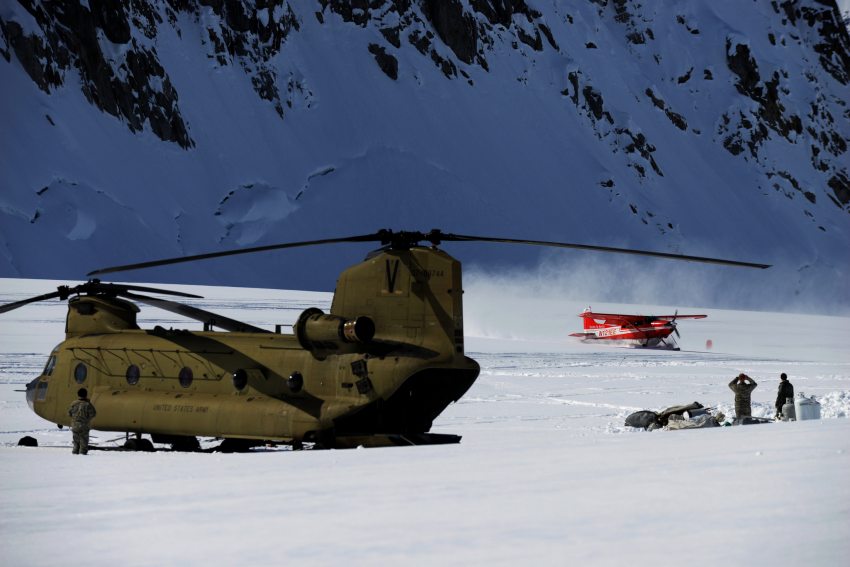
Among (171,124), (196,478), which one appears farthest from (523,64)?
(196,478)

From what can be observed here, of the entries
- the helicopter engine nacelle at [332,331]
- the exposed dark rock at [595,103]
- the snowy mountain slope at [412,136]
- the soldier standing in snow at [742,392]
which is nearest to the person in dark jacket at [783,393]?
the soldier standing in snow at [742,392]

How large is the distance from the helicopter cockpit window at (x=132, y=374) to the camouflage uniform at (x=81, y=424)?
179 cm

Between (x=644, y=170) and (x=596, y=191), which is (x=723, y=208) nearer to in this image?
(x=644, y=170)

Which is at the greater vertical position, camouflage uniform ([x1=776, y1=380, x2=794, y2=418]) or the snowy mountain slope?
the snowy mountain slope

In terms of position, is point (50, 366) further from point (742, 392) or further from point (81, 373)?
point (742, 392)

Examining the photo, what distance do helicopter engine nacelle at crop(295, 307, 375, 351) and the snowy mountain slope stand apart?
223ft

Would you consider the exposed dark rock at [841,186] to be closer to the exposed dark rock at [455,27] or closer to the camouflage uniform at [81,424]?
the exposed dark rock at [455,27]

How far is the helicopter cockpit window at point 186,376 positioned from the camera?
16.9 metres

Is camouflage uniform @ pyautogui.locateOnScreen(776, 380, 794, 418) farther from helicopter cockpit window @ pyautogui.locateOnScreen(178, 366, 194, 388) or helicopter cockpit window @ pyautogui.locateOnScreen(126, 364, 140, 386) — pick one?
helicopter cockpit window @ pyautogui.locateOnScreen(126, 364, 140, 386)

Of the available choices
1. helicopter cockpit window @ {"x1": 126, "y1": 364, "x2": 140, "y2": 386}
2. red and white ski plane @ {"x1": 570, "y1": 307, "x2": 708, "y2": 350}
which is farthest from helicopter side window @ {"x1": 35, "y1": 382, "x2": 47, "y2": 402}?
red and white ski plane @ {"x1": 570, "y1": 307, "x2": 708, "y2": 350}

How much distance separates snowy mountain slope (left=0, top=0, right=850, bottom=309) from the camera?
286ft

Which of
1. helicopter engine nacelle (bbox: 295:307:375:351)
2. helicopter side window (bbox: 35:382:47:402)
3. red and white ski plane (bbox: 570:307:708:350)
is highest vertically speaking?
red and white ski plane (bbox: 570:307:708:350)

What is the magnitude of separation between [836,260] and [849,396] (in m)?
117

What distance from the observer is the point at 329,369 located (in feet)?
51.8
